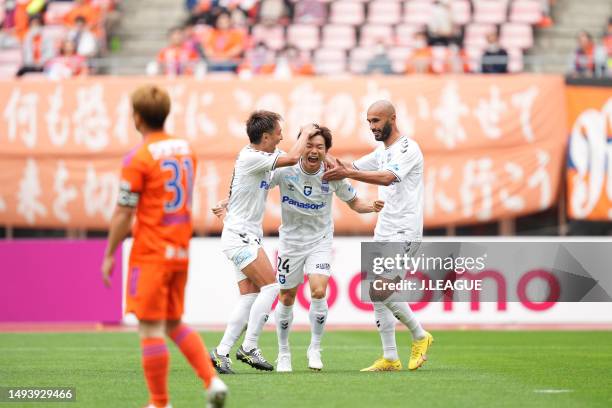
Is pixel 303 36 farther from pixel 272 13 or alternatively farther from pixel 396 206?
pixel 396 206

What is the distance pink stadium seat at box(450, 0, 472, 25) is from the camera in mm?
25094

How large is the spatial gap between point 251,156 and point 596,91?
12123 mm

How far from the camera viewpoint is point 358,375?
435 inches

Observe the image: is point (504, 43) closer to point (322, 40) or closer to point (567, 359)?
point (322, 40)

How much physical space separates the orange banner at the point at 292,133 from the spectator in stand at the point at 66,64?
79 centimetres

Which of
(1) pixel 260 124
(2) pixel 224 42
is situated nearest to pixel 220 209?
(1) pixel 260 124

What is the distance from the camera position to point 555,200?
72.0ft

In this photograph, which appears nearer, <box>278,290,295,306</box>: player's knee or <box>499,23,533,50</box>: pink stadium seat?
<box>278,290,295,306</box>: player's knee

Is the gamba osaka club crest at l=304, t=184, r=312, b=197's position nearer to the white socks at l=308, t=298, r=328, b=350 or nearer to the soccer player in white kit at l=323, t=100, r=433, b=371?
the soccer player in white kit at l=323, t=100, r=433, b=371

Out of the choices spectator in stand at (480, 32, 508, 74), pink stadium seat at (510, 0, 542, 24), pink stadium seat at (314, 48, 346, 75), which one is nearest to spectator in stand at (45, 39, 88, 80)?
pink stadium seat at (314, 48, 346, 75)

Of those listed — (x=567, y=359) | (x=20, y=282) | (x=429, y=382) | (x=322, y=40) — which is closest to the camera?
(x=429, y=382)

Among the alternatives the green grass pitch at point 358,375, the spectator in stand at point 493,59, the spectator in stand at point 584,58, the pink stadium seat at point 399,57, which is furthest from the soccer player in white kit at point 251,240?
the spectator in stand at point 584,58

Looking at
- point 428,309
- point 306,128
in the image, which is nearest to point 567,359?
point 306,128

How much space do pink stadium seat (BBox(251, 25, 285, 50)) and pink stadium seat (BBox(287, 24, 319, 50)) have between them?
0.25 metres
